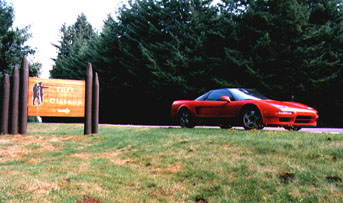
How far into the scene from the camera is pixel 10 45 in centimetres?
2625

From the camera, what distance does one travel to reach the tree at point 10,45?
25.5 m

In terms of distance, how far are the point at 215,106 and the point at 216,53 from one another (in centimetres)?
1315

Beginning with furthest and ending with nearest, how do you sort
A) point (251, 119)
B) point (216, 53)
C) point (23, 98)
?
point (216, 53) → point (23, 98) → point (251, 119)

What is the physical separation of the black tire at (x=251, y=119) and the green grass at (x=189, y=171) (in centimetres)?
75

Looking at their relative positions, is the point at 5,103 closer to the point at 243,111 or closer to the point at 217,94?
the point at 217,94

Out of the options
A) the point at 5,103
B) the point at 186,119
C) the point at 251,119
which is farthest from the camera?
the point at 5,103

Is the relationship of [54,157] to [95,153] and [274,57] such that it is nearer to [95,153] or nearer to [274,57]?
[95,153]

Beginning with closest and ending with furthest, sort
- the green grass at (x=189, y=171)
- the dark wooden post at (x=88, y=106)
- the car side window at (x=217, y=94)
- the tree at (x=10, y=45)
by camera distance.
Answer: the green grass at (x=189, y=171) < the car side window at (x=217, y=94) < the dark wooden post at (x=88, y=106) < the tree at (x=10, y=45)

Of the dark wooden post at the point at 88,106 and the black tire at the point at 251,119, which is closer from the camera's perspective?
the black tire at the point at 251,119

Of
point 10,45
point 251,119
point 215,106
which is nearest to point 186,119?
point 215,106

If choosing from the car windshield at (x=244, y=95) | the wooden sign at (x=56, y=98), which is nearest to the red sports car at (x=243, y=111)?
the car windshield at (x=244, y=95)

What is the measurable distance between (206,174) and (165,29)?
2248 centimetres

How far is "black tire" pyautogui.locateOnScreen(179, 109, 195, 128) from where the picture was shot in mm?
11820

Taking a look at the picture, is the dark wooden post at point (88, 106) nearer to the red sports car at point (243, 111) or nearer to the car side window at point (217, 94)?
the red sports car at point (243, 111)
